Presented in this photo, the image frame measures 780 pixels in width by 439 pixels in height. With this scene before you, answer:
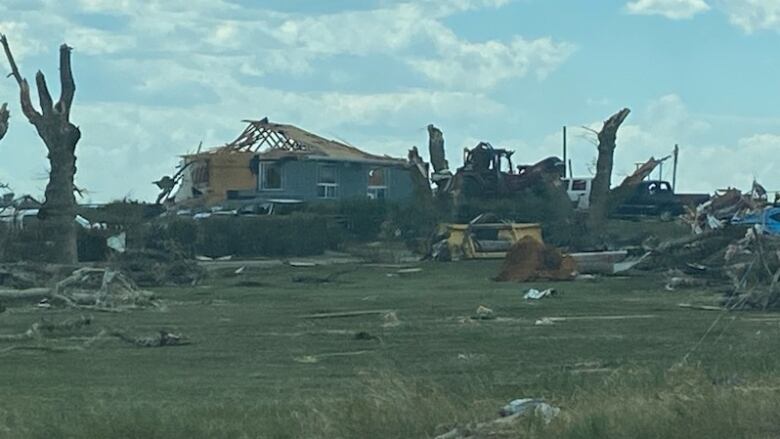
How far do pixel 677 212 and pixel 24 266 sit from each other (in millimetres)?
34999

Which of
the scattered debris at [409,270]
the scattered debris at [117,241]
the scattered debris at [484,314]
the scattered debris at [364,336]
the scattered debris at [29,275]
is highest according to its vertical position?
the scattered debris at [117,241]

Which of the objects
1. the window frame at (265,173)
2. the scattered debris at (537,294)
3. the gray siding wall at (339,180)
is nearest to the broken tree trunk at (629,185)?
the gray siding wall at (339,180)

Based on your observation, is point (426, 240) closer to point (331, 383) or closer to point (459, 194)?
point (459, 194)

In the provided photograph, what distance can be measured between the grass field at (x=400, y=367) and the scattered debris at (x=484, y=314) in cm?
40

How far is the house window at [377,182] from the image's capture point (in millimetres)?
70875

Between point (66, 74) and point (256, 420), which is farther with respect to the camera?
point (66, 74)

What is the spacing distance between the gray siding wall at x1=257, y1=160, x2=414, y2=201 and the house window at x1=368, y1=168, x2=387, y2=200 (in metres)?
0.17

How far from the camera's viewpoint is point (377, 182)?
71.9 metres

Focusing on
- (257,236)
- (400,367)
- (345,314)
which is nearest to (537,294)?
(345,314)

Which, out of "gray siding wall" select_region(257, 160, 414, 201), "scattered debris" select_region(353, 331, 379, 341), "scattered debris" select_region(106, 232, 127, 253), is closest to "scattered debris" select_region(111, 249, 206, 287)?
"scattered debris" select_region(106, 232, 127, 253)

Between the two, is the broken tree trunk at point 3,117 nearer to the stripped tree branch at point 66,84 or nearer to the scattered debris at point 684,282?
the stripped tree branch at point 66,84

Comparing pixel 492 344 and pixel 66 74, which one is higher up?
pixel 66 74

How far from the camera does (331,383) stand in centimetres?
1762

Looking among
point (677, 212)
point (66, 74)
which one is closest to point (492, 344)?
point (66, 74)
